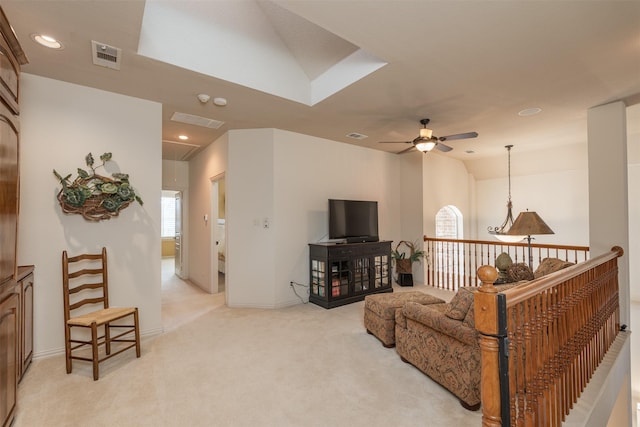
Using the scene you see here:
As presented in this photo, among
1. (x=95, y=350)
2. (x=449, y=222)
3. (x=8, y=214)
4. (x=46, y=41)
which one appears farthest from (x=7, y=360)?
(x=449, y=222)

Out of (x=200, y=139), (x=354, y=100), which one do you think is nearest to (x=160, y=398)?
(x=354, y=100)

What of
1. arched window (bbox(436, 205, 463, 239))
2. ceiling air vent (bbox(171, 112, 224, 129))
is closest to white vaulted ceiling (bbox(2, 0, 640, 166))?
ceiling air vent (bbox(171, 112, 224, 129))

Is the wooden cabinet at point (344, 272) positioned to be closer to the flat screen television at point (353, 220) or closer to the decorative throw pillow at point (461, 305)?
the flat screen television at point (353, 220)

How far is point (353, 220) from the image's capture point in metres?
5.23

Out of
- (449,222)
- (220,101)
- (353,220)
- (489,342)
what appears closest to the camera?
(489,342)

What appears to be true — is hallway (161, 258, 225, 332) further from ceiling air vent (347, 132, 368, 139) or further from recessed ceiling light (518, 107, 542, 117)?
recessed ceiling light (518, 107, 542, 117)

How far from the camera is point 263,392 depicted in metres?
2.39

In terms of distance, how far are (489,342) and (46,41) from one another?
374cm

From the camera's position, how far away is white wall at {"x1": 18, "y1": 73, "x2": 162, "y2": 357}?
2.94 meters

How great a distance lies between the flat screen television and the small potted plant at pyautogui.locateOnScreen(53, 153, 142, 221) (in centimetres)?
280

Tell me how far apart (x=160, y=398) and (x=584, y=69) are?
4702mm

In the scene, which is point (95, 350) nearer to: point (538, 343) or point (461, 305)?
point (461, 305)

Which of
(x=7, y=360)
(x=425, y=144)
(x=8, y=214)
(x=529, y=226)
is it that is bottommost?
(x=7, y=360)

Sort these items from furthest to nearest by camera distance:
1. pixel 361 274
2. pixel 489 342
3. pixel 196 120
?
pixel 361 274, pixel 196 120, pixel 489 342
